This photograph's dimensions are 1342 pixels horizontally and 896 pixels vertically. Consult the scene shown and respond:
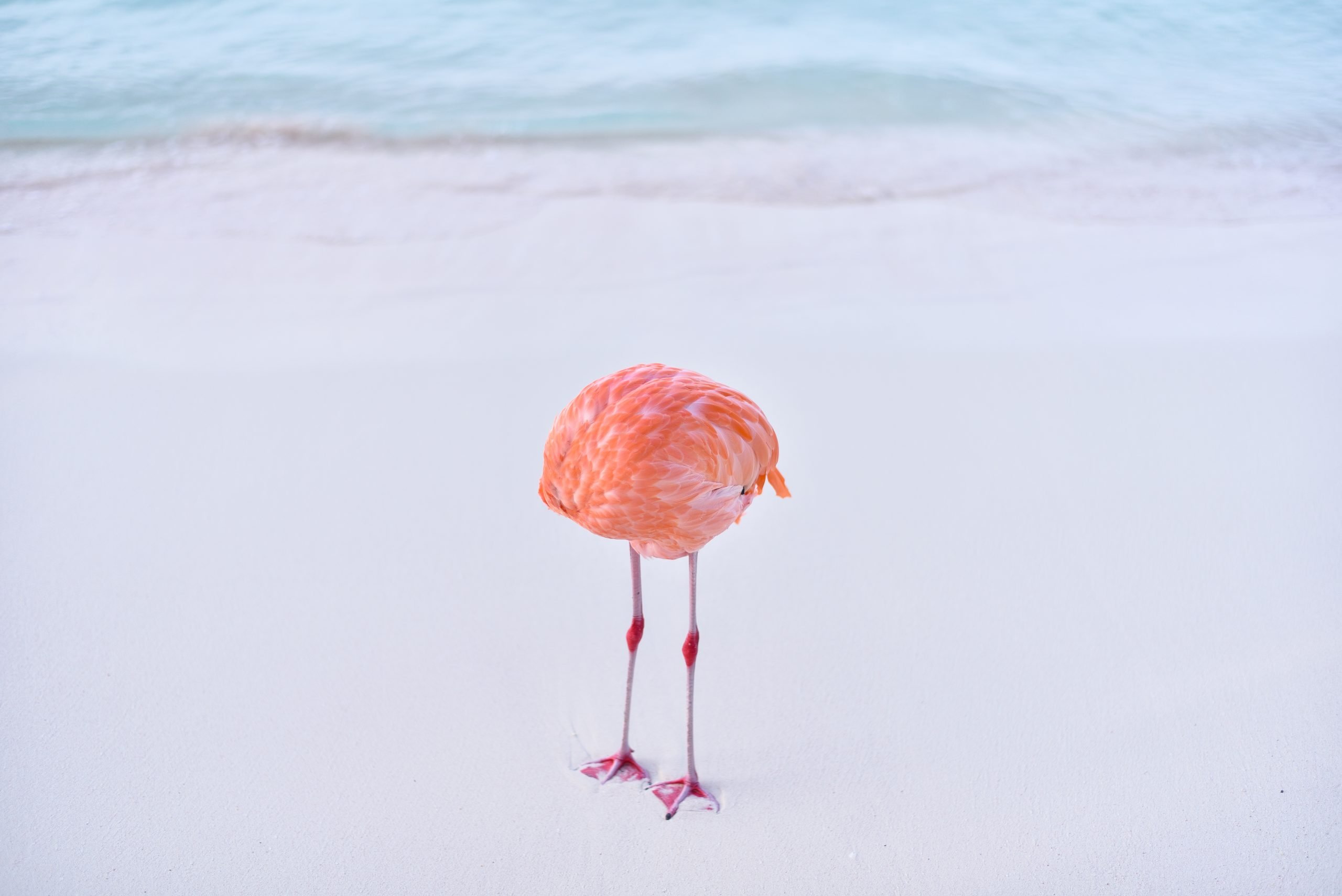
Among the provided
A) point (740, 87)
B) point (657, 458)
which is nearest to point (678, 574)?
point (657, 458)

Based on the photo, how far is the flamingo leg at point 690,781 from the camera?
2.08 meters

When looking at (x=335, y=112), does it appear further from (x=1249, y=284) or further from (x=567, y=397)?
(x=1249, y=284)

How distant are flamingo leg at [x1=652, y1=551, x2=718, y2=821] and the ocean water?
3.57m

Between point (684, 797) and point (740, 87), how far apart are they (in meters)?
5.52

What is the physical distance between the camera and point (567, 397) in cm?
348

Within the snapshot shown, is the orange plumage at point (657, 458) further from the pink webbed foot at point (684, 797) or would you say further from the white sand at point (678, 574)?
the white sand at point (678, 574)

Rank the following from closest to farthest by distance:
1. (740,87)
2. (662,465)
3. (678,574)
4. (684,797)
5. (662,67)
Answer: (662,465)
(684,797)
(678,574)
(740,87)
(662,67)

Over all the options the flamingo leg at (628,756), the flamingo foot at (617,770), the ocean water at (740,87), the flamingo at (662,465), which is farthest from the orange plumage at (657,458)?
the ocean water at (740,87)

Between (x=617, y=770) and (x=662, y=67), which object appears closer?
(x=617, y=770)

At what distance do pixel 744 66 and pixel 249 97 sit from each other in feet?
11.3

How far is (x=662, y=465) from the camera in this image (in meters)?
1.77

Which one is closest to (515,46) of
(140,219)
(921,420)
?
(140,219)

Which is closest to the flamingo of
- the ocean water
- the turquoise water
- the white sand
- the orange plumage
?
the orange plumage

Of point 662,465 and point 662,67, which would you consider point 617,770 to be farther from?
point 662,67
